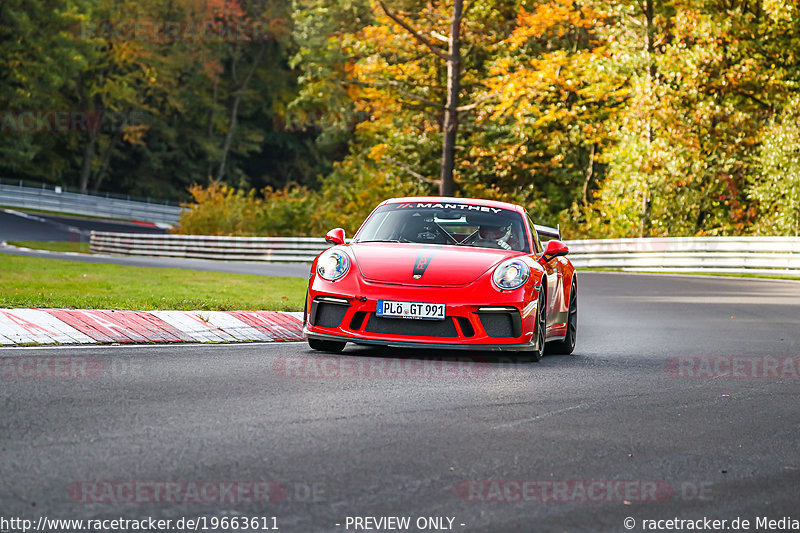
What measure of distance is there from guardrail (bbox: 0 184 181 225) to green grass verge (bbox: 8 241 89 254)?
17638 mm

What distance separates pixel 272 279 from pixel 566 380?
629 inches

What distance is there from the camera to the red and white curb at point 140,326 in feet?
35.1

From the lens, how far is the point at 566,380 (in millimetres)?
9195

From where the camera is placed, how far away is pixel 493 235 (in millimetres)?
11445

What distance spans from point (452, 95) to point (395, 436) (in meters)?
32.0

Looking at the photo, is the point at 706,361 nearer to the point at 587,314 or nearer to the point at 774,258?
the point at 587,314

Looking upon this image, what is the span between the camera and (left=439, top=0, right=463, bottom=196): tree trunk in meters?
36.8

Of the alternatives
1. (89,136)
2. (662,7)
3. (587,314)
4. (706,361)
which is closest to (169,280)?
(587,314)

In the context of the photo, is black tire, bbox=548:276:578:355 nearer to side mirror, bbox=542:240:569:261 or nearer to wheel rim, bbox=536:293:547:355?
side mirror, bbox=542:240:569:261
